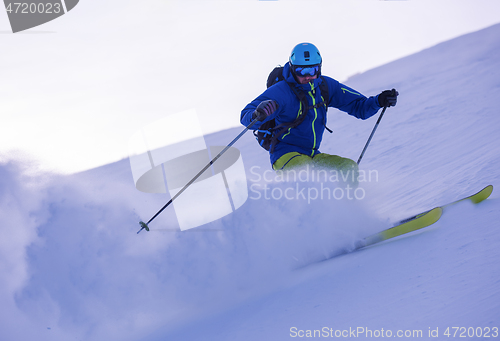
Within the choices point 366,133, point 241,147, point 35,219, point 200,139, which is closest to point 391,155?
point 366,133

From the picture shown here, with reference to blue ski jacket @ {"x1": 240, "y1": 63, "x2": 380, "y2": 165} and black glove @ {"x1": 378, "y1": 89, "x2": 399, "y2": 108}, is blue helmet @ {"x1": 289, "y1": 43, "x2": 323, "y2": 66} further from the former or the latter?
black glove @ {"x1": 378, "y1": 89, "x2": 399, "y2": 108}

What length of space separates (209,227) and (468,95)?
21.1 ft

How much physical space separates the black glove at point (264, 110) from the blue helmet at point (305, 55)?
0.46 meters

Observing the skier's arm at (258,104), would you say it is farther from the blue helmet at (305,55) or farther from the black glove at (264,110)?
the blue helmet at (305,55)

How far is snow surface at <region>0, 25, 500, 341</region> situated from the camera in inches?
83.3

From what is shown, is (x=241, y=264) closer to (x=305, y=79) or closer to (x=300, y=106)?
(x=300, y=106)

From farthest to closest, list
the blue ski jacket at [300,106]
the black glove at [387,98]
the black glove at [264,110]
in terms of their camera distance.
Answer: the black glove at [387,98] → the blue ski jacket at [300,106] → the black glove at [264,110]

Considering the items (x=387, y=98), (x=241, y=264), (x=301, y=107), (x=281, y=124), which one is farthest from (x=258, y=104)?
(x=241, y=264)

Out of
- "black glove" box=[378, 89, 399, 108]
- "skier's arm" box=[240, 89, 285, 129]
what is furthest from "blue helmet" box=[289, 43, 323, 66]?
"black glove" box=[378, 89, 399, 108]

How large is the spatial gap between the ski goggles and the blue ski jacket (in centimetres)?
10

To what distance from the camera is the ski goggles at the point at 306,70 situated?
3.32 metres

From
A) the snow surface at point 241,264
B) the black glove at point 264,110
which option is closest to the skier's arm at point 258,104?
the black glove at point 264,110

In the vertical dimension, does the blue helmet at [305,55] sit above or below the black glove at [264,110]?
above

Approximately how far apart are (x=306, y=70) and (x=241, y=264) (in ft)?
6.03
